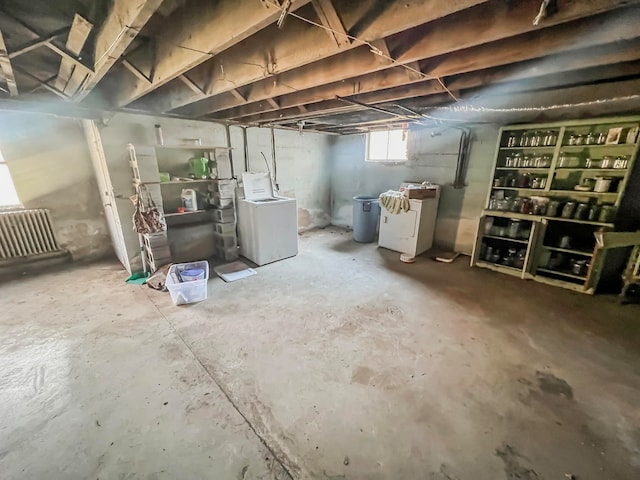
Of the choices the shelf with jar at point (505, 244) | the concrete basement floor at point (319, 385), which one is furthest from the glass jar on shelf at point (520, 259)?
the concrete basement floor at point (319, 385)

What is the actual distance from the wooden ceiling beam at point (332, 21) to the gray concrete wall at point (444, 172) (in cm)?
346

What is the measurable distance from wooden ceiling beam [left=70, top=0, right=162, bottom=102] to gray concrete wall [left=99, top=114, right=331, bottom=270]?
1.51 m

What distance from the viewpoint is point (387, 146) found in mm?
5090

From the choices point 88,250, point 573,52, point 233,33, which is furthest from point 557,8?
point 88,250

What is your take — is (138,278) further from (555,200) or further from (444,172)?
(555,200)

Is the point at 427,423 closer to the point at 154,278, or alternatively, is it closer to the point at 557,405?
the point at 557,405

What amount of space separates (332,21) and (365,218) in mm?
3711

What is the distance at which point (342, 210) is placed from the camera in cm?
598

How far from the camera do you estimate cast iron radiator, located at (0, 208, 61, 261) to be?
335 cm

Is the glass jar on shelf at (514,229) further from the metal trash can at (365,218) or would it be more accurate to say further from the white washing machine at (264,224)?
the white washing machine at (264,224)

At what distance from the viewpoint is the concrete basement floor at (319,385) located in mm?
1361

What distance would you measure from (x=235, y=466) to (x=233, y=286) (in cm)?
206

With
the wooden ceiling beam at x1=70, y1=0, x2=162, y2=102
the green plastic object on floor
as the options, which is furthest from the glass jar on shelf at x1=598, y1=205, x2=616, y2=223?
the green plastic object on floor

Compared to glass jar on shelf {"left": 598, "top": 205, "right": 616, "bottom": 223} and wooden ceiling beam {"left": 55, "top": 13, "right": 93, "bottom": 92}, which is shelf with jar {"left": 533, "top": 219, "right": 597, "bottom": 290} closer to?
glass jar on shelf {"left": 598, "top": 205, "right": 616, "bottom": 223}
